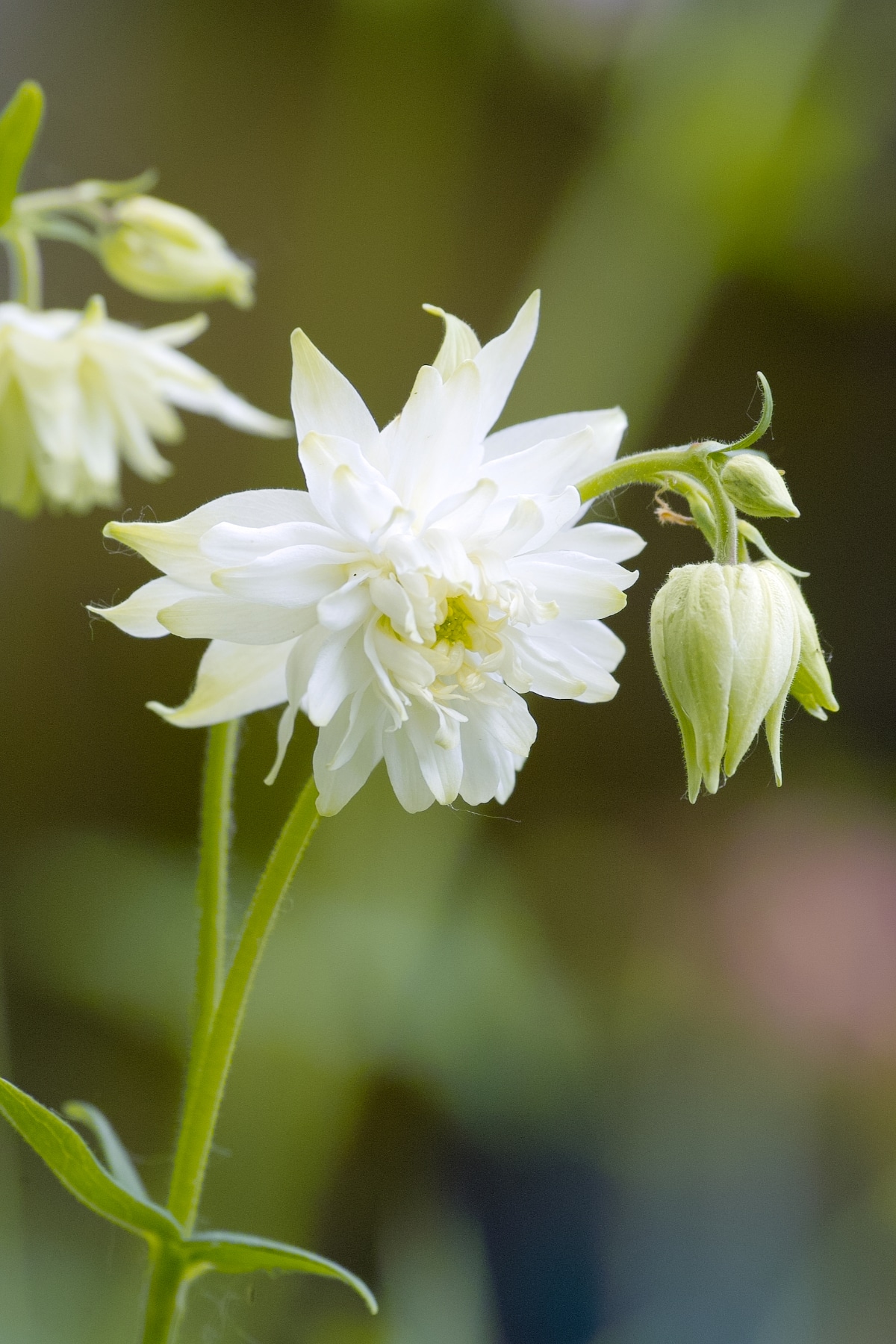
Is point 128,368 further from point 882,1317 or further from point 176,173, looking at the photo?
point 882,1317

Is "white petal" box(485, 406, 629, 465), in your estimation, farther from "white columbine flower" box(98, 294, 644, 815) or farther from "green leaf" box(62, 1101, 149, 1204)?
"green leaf" box(62, 1101, 149, 1204)

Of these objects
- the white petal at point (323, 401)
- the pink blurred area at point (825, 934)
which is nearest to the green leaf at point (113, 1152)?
the white petal at point (323, 401)

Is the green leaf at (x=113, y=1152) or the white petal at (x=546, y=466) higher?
the white petal at (x=546, y=466)

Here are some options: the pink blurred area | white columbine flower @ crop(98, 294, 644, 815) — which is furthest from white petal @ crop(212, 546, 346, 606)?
the pink blurred area

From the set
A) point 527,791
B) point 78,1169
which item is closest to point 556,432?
point 78,1169

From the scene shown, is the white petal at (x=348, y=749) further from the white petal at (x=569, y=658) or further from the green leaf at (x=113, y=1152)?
the green leaf at (x=113, y=1152)

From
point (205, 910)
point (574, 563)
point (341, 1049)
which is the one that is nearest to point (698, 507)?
point (574, 563)

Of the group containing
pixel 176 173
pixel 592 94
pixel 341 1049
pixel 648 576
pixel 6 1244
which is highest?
pixel 592 94
